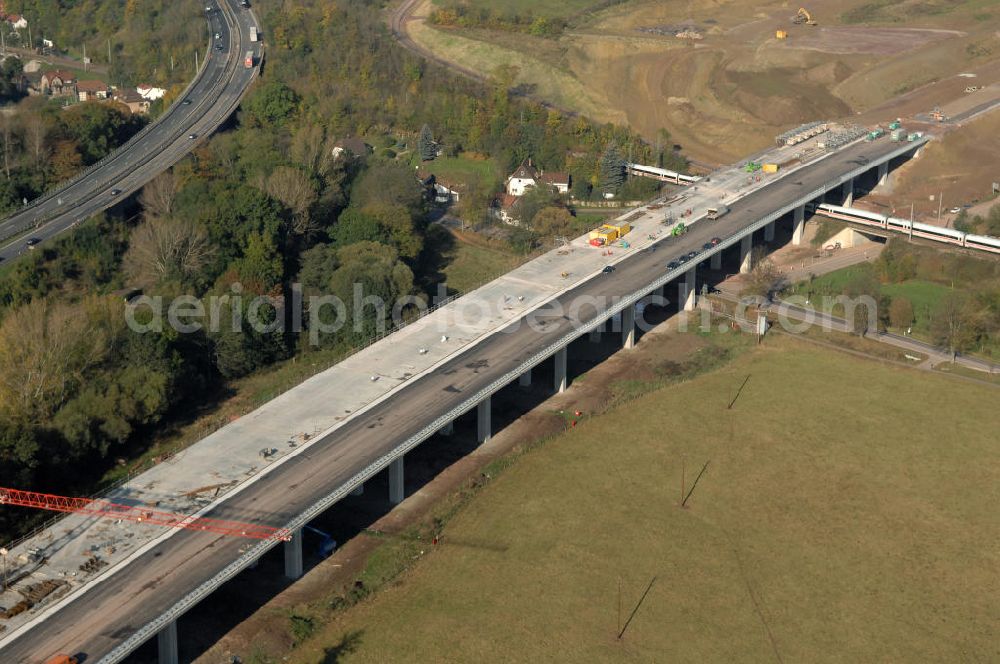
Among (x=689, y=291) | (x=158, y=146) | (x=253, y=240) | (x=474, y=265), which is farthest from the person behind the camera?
(x=158, y=146)

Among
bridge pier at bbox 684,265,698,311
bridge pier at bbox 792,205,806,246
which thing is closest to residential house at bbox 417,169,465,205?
bridge pier at bbox 684,265,698,311

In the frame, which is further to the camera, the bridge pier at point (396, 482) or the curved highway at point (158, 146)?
the curved highway at point (158, 146)

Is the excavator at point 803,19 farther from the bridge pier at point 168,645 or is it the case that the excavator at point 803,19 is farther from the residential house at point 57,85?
the bridge pier at point 168,645

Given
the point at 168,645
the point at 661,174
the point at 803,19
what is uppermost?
the point at 803,19

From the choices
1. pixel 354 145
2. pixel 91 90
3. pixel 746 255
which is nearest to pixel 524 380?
pixel 746 255

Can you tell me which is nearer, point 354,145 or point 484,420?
point 484,420

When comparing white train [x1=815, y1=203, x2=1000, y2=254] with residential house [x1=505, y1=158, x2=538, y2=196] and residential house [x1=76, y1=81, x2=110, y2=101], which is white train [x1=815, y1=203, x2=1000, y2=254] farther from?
residential house [x1=76, y1=81, x2=110, y2=101]

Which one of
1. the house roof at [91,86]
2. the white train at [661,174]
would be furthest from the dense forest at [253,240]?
the house roof at [91,86]

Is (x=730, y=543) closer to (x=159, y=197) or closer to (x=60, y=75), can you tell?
(x=159, y=197)
